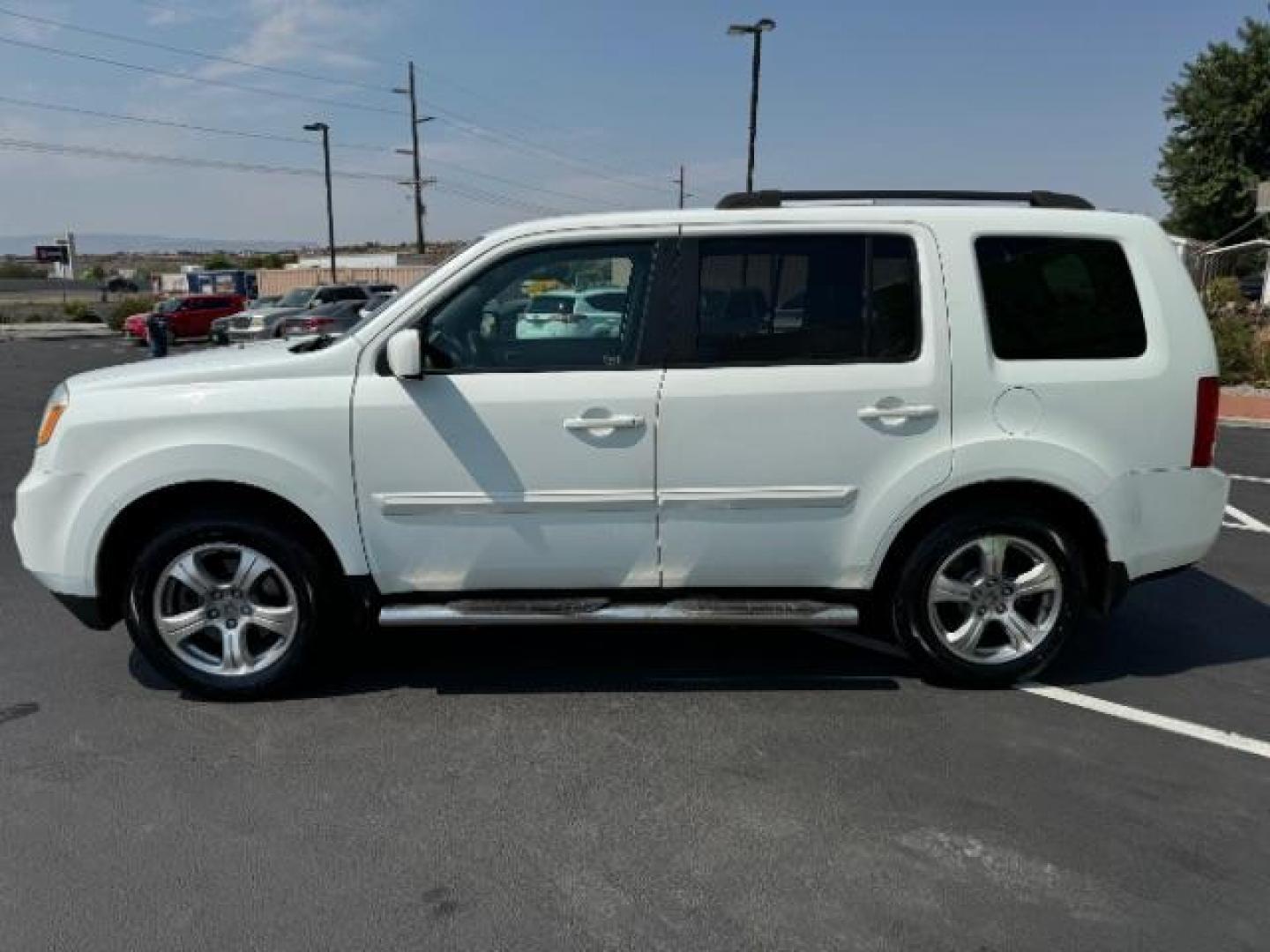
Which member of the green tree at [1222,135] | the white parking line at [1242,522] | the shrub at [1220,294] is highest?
the green tree at [1222,135]

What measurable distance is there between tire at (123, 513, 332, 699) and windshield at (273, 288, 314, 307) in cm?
2493

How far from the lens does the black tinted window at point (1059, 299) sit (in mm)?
3682

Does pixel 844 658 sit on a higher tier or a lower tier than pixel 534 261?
lower

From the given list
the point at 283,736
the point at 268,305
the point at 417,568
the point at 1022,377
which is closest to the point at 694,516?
the point at 417,568

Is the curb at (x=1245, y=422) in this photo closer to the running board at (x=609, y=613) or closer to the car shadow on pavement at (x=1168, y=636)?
the car shadow on pavement at (x=1168, y=636)

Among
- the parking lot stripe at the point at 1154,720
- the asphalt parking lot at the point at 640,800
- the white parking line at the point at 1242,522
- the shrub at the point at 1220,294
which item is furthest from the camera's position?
the shrub at the point at 1220,294

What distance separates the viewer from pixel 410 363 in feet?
11.3

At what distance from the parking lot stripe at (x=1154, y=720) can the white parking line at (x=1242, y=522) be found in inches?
130

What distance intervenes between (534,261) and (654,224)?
50cm

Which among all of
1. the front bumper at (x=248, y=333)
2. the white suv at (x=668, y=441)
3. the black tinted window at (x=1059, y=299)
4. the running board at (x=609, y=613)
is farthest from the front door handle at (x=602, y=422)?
the front bumper at (x=248, y=333)

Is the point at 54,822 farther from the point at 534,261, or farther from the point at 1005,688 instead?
the point at 1005,688

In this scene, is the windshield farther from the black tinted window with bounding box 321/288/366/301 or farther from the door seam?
the door seam

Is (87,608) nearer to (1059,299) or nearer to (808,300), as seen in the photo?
(808,300)

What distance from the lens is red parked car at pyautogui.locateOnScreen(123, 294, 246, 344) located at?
1164 inches
